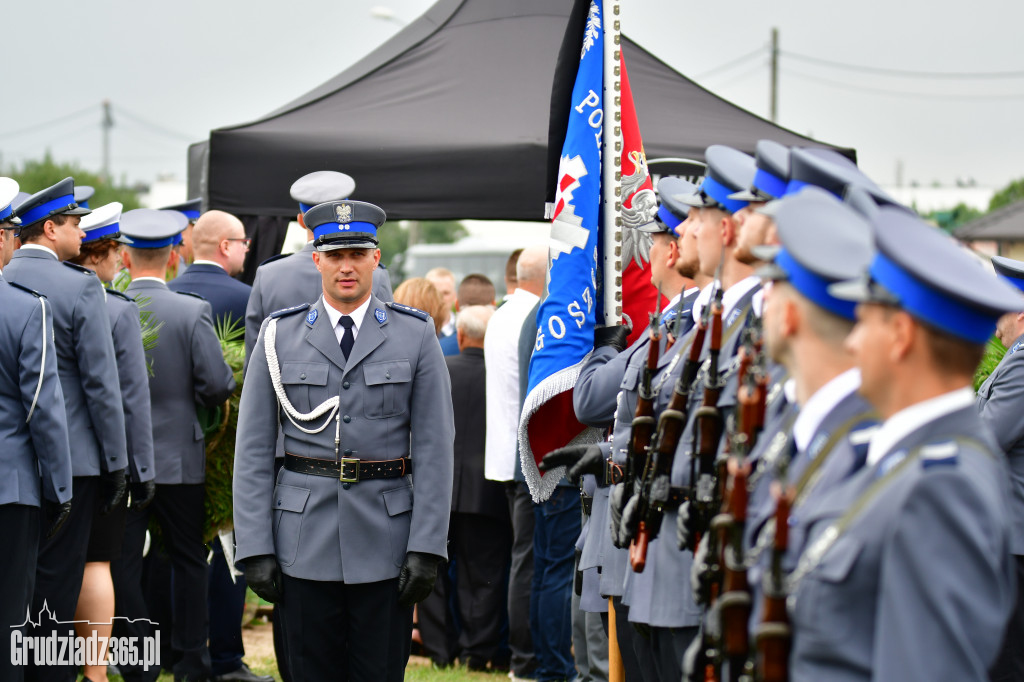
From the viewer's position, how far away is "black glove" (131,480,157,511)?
5.29 meters

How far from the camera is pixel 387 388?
4070mm

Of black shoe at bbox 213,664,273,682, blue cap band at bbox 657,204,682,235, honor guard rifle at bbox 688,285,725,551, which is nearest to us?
honor guard rifle at bbox 688,285,725,551

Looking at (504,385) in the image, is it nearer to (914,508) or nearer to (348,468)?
(348,468)

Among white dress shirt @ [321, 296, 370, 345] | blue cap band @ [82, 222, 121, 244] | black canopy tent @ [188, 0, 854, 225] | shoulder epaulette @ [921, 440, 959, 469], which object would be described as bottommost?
shoulder epaulette @ [921, 440, 959, 469]

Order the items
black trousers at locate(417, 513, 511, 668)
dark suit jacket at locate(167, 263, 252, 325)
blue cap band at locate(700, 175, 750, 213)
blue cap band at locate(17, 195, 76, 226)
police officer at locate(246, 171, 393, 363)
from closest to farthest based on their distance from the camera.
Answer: blue cap band at locate(700, 175, 750, 213) → blue cap band at locate(17, 195, 76, 226) → police officer at locate(246, 171, 393, 363) → dark suit jacket at locate(167, 263, 252, 325) → black trousers at locate(417, 513, 511, 668)

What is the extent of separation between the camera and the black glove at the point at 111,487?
4.97 m

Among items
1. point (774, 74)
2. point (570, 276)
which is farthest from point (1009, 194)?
point (570, 276)

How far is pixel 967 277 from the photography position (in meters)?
1.86

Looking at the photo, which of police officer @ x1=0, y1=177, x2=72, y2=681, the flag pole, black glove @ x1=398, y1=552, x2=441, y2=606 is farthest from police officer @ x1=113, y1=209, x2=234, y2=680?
the flag pole

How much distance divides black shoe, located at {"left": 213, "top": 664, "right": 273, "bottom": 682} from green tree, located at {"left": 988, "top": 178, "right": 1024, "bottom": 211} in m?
51.0

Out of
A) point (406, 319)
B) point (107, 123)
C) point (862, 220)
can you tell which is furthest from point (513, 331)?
point (107, 123)

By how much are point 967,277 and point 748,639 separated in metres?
0.75

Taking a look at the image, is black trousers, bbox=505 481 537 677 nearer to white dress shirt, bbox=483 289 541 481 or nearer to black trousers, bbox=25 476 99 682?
white dress shirt, bbox=483 289 541 481

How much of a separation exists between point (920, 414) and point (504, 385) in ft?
14.7
